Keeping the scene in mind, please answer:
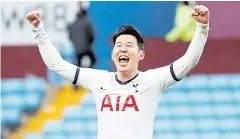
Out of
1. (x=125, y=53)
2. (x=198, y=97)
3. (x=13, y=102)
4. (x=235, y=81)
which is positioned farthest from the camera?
(x=13, y=102)

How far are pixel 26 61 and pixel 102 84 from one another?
325 inches

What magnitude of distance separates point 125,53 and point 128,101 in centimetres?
32

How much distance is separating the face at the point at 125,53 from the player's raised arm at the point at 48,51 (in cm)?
36

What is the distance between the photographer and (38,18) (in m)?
5.34

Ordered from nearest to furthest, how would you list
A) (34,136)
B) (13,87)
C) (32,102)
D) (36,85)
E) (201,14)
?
(201,14) → (34,136) → (32,102) → (36,85) → (13,87)

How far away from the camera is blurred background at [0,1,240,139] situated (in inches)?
478

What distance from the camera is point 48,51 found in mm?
5402

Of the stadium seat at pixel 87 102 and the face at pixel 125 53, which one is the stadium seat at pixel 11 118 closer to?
the stadium seat at pixel 87 102

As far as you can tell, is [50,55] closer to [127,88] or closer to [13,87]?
[127,88]

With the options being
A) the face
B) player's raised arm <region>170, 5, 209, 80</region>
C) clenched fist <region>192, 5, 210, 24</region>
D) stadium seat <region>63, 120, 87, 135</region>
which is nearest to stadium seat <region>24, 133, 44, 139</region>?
stadium seat <region>63, 120, 87, 135</region>

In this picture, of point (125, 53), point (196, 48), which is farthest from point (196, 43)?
point (125, 53)

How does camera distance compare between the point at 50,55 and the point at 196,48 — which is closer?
the point at 196,48

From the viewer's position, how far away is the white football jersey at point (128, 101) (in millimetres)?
5180

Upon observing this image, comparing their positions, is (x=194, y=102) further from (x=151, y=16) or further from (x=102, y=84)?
(x=102, y=84)
